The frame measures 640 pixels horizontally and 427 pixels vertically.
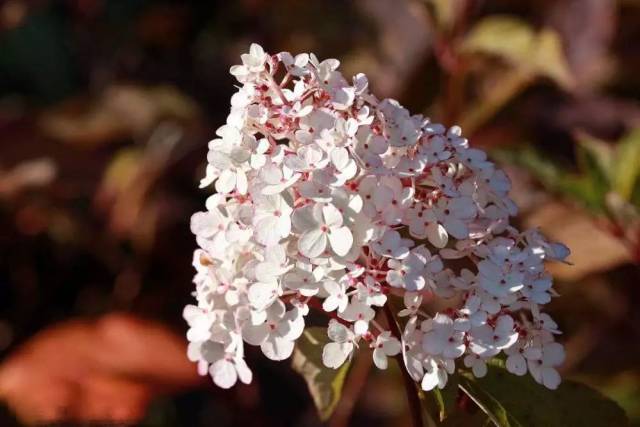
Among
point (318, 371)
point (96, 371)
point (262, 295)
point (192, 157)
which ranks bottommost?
point (96, 371)

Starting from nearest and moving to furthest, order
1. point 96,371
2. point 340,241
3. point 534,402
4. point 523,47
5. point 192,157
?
1. point 340,241
2. point 534,402
3. point 523,47
4. point 96,371
5. point 192,157

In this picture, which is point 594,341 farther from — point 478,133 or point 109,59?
point 109,59

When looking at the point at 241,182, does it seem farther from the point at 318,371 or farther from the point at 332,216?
the point at 318,371

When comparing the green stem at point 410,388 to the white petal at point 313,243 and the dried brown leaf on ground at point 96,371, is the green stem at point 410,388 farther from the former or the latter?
the dried brown leaf on ground at point 96,371

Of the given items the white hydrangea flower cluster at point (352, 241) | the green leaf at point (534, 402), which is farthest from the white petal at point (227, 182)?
the green leaf at point (534, 402)

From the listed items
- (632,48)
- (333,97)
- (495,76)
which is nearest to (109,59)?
(495,76)

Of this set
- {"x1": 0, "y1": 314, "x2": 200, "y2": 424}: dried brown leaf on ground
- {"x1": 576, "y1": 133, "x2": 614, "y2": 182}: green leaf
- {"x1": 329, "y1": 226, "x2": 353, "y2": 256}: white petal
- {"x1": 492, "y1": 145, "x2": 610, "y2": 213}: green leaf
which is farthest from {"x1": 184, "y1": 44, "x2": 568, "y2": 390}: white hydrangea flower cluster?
{"x1": 0, "y1": 314, "x2": 200, "y2": 424}: dried brown leaf on ground

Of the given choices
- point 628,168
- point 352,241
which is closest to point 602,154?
point 628,168

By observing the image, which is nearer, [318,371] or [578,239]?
[318,371]
